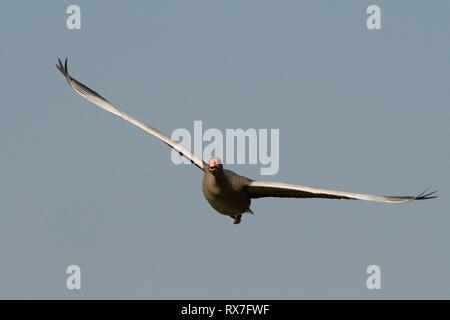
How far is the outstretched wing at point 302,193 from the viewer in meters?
33.4

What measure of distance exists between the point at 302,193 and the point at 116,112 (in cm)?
659

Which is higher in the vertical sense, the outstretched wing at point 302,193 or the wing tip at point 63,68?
the wing tip at point 63,68

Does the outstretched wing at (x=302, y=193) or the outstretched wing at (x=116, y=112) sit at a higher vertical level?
the outstretched wing at (x=116, y=112)

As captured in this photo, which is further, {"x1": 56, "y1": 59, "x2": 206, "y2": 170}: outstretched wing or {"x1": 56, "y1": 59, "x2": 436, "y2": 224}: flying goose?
{"x1": 56, "y1": 59, "x2": 206, "y2": 170}: outstretched wing

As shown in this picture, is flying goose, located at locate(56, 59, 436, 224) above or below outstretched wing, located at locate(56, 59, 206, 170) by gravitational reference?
below

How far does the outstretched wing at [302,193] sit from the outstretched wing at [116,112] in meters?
1.72

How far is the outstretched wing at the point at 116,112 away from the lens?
35.9m

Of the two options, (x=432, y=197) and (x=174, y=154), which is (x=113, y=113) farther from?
(x=432, y=197)

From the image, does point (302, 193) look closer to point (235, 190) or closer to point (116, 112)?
point (235, 190)

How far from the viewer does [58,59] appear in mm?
39438

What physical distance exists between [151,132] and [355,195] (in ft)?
22.2

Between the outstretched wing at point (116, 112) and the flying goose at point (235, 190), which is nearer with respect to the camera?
the flying goose at point (235, 190)

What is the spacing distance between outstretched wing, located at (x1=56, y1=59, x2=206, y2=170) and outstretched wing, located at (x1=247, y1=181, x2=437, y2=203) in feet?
5.64

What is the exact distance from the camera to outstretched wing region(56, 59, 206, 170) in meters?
35.9
